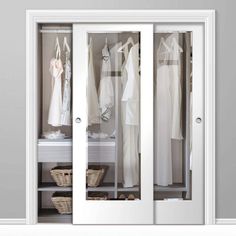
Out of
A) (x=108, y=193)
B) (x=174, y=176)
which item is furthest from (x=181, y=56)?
(x=108, y=193)

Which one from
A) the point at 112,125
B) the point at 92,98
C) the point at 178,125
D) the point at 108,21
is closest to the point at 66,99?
the point at 92,98

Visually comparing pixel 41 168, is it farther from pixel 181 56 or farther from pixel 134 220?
pixel 181 56

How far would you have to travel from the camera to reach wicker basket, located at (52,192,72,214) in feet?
16.5

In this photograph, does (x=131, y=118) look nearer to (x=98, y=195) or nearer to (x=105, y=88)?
(x=105, y=88)

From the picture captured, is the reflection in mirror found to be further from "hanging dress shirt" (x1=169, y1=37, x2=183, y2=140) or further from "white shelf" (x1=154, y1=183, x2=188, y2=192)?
"hanging dress shirt" (x1=169, y1=37, x2=183, y2=140)

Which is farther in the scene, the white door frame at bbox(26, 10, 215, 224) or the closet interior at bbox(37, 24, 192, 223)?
the closet interior at bbox(37, 24, 192, 223)

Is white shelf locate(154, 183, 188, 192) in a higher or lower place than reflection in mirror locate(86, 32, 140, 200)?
lower

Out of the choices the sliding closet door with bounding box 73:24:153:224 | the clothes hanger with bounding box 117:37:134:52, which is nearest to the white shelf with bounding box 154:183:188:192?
the sliding closet door with bounding box 73:24:153:224

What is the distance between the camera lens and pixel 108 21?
4781 millimetres

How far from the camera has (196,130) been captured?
4871 mm

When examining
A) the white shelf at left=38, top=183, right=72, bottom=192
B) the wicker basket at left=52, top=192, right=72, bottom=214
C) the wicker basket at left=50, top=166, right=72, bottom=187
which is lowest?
the wicker basket at left=52, top=192, right=72, bottom=214

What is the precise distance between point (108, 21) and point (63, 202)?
1.79 m

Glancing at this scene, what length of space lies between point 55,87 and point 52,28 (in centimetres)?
58

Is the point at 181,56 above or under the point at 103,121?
above
